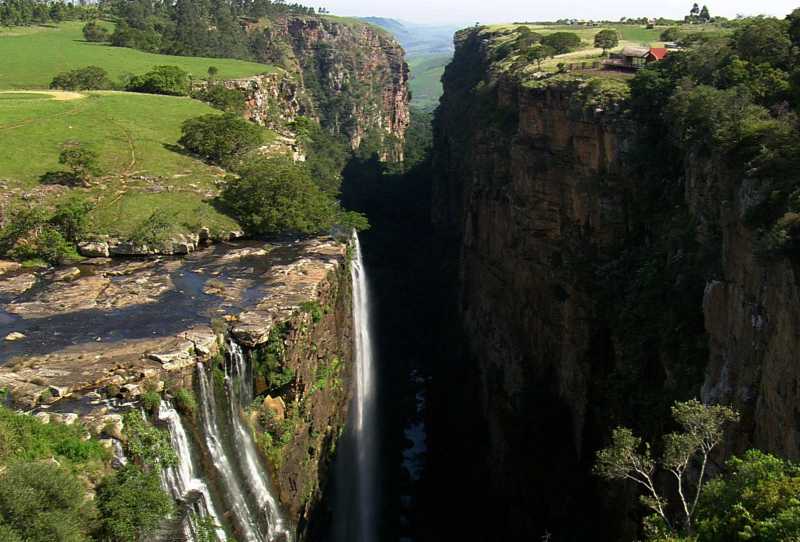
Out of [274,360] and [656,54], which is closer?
[274,360]

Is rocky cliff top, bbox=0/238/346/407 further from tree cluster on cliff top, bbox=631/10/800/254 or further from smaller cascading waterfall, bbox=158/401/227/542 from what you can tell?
tree cluster on cliff top, bbox=631/10/800/254

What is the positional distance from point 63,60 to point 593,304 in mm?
50480

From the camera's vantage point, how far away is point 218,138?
37469 mm

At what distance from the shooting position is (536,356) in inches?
1396

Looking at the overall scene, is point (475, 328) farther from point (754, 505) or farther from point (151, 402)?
point (754, 505)

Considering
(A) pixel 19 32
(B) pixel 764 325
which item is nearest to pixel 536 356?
(B) pixel 764 325

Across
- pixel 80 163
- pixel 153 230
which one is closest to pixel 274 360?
pixel 153 230

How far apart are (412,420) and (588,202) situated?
2395 cm

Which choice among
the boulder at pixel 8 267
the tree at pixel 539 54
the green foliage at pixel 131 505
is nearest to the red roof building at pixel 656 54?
the tree at pixel 539 54

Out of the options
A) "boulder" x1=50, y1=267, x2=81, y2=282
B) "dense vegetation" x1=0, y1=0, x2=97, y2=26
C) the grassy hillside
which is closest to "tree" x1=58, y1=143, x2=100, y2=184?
the grassy hillside

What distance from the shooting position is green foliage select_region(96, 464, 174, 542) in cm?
1484

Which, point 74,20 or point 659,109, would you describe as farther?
point 74,20

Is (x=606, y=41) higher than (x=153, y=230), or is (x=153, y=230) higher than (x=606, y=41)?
(x=606, y=41)

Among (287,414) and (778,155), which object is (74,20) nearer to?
(287,414)
